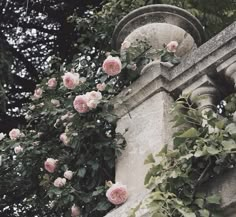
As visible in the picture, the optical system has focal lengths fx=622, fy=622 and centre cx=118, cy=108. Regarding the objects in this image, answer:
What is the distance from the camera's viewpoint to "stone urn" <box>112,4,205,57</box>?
3318 mm

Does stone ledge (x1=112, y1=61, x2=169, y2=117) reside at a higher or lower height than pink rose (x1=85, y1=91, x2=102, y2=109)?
lower

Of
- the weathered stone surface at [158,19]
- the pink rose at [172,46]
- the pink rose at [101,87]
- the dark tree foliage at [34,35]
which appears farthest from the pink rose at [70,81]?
the dark tree foliage at [34,35]

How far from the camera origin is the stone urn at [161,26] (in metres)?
3.32

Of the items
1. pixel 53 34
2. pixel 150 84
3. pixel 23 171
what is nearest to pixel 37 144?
pixel 23 171

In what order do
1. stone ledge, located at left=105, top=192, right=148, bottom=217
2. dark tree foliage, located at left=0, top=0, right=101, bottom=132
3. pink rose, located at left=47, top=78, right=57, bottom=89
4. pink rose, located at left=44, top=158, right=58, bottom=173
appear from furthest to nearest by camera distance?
dark tree foliage, located at left=0, top=0, right=101, bottom=132 < pink rose, located at left=47, top=78, right=57, bottom=89 < pink rose, located at left=44, top=158, right=58, bottom=173 < stone ledge, located at left=105, top=192, right=148, bottom=217

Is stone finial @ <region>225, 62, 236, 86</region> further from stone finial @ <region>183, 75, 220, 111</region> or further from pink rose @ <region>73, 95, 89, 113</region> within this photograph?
pink rose @ <region>73, 95, 89, 113</region>

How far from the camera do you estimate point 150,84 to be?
2918 mm

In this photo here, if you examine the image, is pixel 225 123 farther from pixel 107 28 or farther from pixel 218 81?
pixel 107 28

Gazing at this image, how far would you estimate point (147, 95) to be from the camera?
2.93m

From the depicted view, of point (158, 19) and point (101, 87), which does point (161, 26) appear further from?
point (101, 87)

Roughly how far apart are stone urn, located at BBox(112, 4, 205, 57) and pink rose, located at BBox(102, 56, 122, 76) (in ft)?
0.91

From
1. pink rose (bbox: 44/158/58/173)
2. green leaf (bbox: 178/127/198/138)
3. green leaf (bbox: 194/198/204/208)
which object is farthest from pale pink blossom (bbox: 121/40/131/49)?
green leaf (bbox: 194/198/204/208)

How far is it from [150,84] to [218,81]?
34cm

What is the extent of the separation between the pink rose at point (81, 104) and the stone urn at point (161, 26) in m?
0.48
